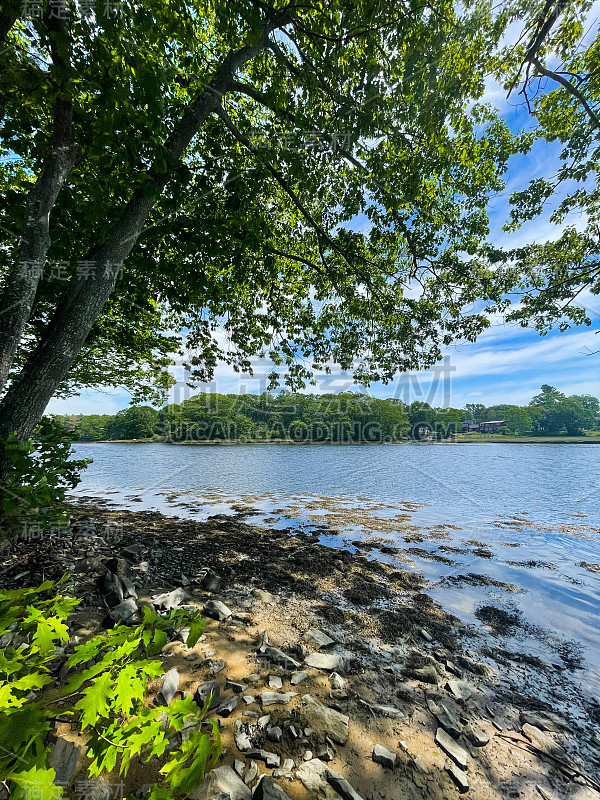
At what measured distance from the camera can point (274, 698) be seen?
2.87m

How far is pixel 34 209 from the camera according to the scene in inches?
156

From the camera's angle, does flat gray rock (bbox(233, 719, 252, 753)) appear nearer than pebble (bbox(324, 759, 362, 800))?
No

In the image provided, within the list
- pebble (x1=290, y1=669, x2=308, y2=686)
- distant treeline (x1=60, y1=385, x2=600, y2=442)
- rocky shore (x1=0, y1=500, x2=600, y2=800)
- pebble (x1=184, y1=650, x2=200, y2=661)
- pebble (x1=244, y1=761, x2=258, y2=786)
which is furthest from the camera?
distant treeline (x1=60, y1=385, x2=600, y2=442)

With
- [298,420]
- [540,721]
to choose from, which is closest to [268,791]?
[540,721]

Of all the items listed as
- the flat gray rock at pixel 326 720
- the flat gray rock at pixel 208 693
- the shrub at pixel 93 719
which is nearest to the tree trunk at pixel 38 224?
the shrub at pixel 93 719

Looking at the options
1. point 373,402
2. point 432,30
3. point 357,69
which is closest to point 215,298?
point 357,69

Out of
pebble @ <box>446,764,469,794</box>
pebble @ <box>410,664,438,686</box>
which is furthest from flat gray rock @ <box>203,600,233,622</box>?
pebble @ <box>446,764,469,794</box>

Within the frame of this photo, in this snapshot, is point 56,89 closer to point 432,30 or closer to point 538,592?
point 432,30

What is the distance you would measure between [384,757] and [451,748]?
0.71m

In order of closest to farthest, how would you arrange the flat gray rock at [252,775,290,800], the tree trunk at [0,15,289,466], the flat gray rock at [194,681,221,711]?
the flat gray rock at [252,775,290,800] < the flat gray rock at [194,681,221,711] < the tree trunk at [0,15,289,466]

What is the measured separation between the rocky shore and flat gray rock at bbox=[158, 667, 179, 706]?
0.02m

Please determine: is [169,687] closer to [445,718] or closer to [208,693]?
[208,693]

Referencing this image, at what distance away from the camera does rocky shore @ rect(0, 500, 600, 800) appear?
7.72ft

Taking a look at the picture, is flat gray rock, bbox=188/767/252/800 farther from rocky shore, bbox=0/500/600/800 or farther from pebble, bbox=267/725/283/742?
pebble, bbox=267/725/283/742
